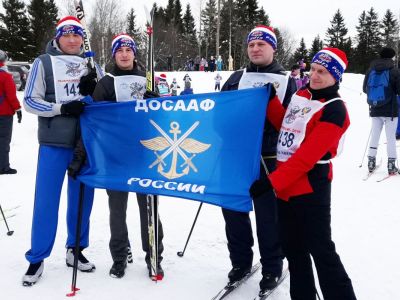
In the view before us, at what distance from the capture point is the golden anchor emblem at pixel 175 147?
9.96 ft

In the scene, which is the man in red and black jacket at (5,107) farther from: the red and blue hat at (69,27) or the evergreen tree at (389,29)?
the evergreen tree at (389,29)

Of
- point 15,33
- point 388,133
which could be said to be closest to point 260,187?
point 388,133

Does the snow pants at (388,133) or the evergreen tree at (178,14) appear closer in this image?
the snow pants at (388,133)

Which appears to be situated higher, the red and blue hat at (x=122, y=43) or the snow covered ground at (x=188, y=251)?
the red and blue hat at (x=122, y=43)

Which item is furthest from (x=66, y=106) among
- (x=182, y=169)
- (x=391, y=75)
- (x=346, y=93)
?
(x=346, y=93)

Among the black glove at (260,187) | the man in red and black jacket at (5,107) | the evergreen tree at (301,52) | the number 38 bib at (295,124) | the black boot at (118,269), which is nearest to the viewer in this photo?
the number 38 bib at (295,124)

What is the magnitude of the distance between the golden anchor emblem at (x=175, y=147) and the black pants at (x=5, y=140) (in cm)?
574

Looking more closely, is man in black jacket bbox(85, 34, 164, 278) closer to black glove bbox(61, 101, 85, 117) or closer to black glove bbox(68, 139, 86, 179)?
black glove bbox(61, 101, 85, 117)

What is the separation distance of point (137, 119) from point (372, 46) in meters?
63.4

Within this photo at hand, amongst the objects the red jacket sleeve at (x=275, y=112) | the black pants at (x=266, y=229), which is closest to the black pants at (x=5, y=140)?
the black pants at (x=266, y=229)

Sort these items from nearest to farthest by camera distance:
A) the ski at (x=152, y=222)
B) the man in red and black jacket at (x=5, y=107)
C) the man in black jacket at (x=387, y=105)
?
the ski at (x=152, y=222) < the man in black jacket at (x=387, y=105) < the man in red and black jacket at (x=5, y=107)

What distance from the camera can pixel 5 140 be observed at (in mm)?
7820

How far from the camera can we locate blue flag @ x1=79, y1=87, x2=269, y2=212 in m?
2.89

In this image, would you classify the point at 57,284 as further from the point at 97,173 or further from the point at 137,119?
the point at 137,119
